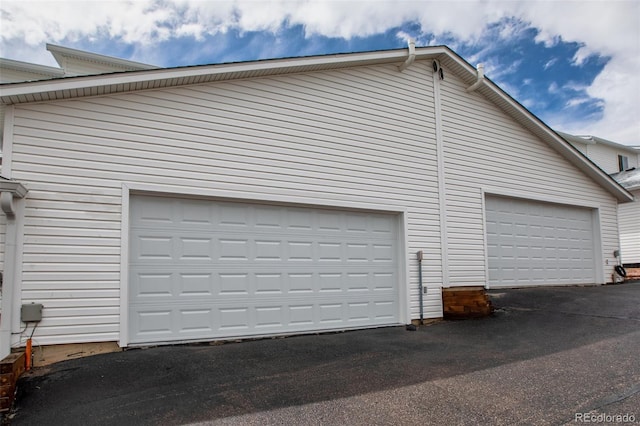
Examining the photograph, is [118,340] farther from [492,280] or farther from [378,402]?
[492,280]

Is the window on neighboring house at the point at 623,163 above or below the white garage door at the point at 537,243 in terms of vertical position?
above

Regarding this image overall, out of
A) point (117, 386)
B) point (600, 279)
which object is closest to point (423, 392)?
point (117, 386)

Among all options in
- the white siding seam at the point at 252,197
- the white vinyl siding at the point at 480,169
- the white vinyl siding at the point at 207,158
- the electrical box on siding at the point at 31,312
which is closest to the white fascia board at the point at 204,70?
the white vinyl siding at the point at 207,158

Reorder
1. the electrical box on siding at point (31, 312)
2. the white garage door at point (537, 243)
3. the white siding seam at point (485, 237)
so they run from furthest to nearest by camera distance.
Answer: the white garage door at point (537, 243) < the white siding seam at point (485, 237) < the electrical box on siding at point (31, 312)

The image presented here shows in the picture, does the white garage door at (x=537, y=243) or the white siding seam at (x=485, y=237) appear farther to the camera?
the white garage door at (x=537, y=243)

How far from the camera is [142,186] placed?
5871 mm

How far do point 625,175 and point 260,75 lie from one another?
17.0m

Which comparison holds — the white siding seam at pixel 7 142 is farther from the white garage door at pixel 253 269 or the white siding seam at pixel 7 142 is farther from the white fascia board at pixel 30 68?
the white fascia board at pixel 30 68

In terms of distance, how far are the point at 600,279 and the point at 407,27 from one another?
335 inches

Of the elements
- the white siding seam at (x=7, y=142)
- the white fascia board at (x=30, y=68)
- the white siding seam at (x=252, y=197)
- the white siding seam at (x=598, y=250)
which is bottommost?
the white siding seam at (x=598, y=250)

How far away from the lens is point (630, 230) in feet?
51.9

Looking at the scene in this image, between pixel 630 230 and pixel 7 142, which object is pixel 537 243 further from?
pixel 7 142

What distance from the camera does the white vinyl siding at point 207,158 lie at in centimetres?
535

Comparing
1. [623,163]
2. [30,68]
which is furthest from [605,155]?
[30,68]
